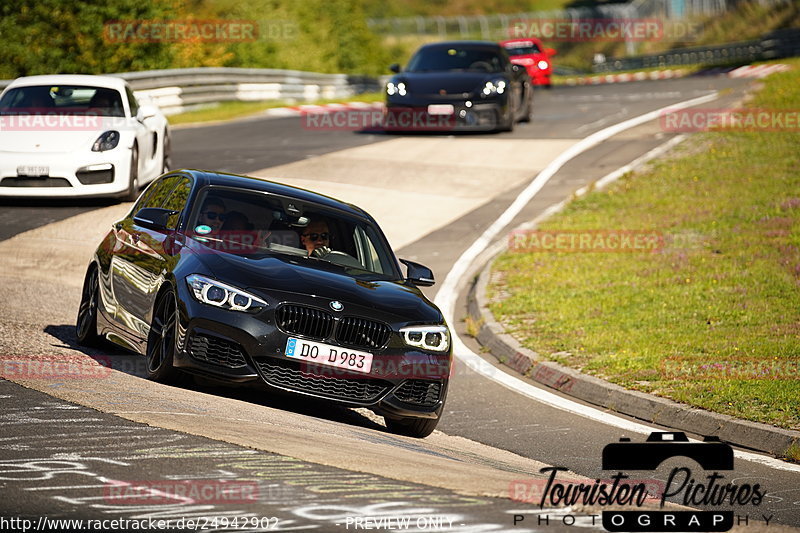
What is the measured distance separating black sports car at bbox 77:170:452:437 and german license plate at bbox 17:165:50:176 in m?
6.46

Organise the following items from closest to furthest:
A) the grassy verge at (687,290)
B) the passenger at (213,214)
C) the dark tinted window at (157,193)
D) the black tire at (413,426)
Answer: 1. the black tire at (413,426)
2. the passenger at (213,214)
3. the dark tinted window at (157,193)
4. the grassy verge at (687,290)

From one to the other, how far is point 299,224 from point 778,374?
421cm

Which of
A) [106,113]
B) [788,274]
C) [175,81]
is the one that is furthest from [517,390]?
[175,81]

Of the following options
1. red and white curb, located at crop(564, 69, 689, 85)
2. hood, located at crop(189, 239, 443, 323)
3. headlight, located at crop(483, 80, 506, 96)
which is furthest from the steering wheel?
red and white curb, located at crop(564, 69, 689, 85)

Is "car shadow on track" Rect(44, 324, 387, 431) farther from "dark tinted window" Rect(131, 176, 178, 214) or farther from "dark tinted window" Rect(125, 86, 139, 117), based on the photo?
"dark tinted window" Rect(125, 86, 139, 117)

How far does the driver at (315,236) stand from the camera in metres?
8.98

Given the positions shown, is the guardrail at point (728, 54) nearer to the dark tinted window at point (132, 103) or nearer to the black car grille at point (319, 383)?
the dark tinted window at point (132, 103)

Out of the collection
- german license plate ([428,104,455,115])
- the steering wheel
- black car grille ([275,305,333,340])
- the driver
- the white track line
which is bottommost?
the white track line

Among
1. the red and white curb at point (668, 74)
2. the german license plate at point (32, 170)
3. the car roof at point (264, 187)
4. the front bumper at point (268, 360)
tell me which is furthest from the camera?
A: the red and white curb at point (668, 74)

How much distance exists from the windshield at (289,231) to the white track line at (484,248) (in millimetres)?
1988

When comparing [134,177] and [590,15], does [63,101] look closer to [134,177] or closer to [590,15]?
[134,177]

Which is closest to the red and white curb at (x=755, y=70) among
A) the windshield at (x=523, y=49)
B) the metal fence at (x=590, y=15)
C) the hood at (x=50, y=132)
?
the windshield at (x=523, y=49)

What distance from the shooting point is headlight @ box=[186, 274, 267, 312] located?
766cm

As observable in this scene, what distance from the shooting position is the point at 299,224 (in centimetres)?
906
